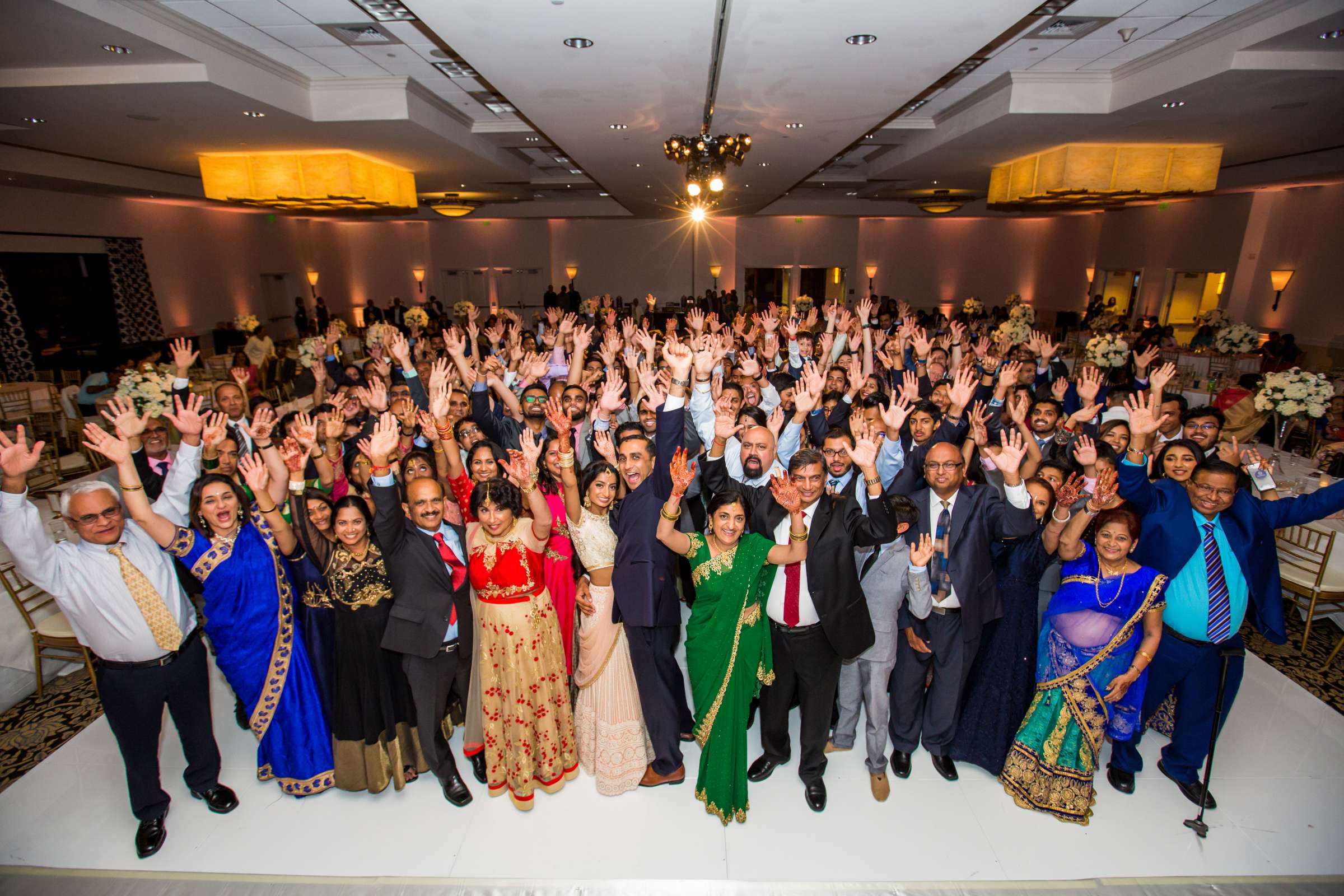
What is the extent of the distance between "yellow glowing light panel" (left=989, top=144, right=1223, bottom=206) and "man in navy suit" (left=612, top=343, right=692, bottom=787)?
7473 mm

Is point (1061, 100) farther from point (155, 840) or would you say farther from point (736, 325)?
point (155, 840)

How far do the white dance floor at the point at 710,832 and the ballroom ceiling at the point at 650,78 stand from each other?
4268mm

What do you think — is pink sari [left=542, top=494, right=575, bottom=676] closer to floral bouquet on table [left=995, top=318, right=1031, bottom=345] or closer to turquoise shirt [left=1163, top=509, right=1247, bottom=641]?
turquoise shirt [left=1163, top=509, right=1247, bottom=641]

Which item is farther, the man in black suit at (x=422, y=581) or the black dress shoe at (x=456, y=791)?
the black dress shoe at (x=456, y=791)

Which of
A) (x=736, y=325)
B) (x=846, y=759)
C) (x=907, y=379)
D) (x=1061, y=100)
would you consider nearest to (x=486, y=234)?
(x=736, y=325)

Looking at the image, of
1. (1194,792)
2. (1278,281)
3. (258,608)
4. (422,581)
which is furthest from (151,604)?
(1278,281)

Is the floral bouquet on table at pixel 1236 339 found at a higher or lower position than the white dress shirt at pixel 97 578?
higher

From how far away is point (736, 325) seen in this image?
8.97 meters

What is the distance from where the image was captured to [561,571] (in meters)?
2.99

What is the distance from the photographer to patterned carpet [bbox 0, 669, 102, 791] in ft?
11.0

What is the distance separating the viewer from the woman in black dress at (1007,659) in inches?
111

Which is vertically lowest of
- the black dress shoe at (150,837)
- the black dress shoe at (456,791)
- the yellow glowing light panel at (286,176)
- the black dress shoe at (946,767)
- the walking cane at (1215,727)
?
the black dress shoe at (150,837)

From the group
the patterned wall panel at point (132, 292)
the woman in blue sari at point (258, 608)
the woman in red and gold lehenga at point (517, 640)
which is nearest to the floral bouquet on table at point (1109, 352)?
the woman in red and gold lehenga at point (517, 640)

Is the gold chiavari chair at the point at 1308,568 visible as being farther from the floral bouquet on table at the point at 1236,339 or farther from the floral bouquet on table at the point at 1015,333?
the floral bouquet on table at the point at 1236,339
